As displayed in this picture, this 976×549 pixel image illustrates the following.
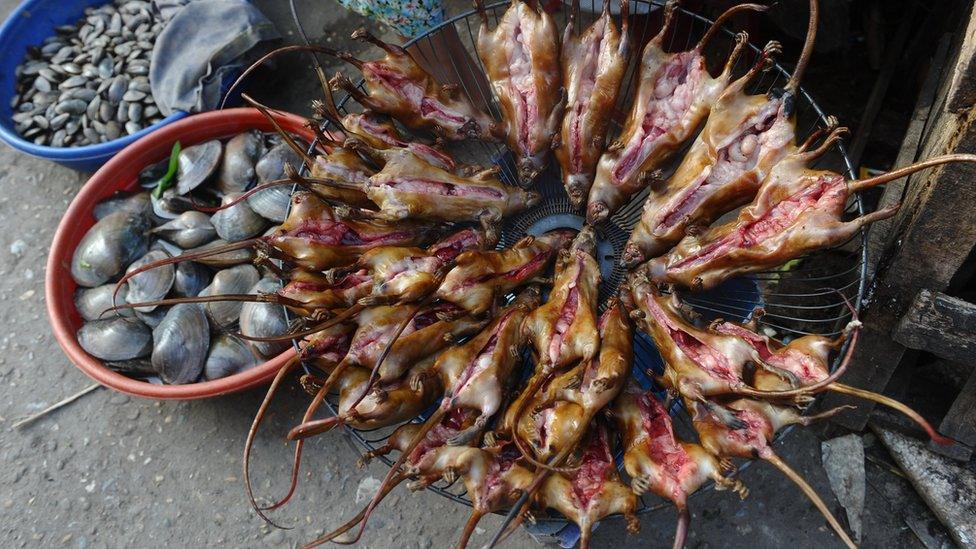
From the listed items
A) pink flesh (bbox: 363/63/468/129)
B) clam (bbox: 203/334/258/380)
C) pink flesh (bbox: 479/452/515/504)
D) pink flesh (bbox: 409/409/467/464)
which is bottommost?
clam (bbox: 203/334/258/380)

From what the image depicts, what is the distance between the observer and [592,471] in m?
1.83

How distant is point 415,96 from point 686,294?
44.0 inches

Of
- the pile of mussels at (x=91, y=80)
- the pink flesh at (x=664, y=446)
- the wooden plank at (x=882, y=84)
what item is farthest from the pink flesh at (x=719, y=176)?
the pile of mussels at (x=91, y=80)

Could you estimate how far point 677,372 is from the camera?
1823mm

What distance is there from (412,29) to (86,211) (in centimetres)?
170

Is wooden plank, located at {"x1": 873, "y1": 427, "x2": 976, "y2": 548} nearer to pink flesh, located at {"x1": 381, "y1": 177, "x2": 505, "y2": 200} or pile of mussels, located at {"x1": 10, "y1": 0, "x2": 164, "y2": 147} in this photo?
pink flesh, located at {"x1": 381, "y1": 177, "x2": 505, "y2": 200}

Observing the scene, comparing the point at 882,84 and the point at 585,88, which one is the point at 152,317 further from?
the point at 882,84

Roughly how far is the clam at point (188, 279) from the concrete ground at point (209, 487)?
52cm

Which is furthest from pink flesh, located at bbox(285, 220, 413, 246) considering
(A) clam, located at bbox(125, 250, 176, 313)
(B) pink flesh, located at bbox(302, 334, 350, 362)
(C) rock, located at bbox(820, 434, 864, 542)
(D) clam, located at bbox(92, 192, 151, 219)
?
(C) rock, located at bbox(820, 434, 864, 542)

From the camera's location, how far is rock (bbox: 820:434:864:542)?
2.58 meters

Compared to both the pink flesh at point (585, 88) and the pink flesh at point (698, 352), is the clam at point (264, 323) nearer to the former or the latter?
the pink flesh at point (585, 88)

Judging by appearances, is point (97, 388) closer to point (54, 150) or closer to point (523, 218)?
point (54, 150)

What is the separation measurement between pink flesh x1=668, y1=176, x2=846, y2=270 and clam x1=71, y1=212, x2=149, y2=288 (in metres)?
2.37

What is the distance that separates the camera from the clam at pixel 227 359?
284 cm
